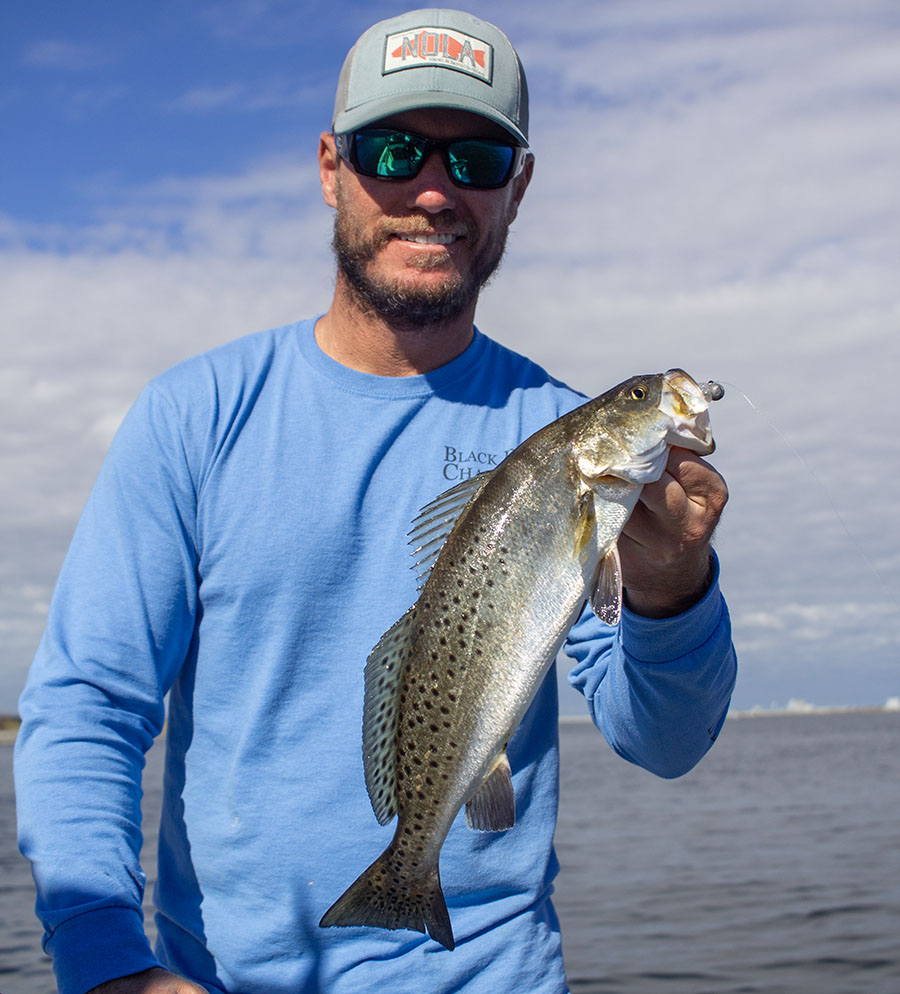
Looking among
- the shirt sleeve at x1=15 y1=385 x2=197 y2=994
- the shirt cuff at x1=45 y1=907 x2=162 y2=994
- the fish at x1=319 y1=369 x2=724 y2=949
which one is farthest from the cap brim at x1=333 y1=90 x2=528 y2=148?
the shirt cuff at x1=45 y1=907 x2=162 y2=994

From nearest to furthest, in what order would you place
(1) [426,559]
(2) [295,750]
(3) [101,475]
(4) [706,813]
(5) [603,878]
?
(1) [426,559] → (2) [295,750] → (3) [101,475] → (5) [603,878] → (4) [706,813]

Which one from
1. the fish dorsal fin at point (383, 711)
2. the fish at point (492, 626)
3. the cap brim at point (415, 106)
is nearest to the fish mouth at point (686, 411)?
the fish at point (492, 626)

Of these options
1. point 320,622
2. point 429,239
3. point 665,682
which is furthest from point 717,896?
point 429,239

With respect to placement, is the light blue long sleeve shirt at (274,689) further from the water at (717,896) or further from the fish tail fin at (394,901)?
the water at (717,896)

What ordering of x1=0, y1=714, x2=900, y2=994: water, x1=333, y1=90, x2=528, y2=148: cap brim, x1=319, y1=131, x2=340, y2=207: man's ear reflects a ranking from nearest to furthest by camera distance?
x1=333, y1=90, x2=528, y2=148: cap brim < x1=319, y1=131, x2=340, y2=207: man's ear < x1=0, y1=714, x2=900, y2=994: water

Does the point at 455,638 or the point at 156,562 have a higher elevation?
the point at 156,562

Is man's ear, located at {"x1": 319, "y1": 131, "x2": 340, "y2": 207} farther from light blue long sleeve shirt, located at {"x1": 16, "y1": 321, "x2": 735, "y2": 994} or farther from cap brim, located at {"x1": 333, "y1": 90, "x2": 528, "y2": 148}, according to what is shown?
light blue long sleeve shirt, located at {"x1": 16, "y1": 321, "x2": 735, "y2": 994}

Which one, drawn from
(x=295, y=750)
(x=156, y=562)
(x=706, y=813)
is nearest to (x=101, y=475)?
(x=156, y=562)

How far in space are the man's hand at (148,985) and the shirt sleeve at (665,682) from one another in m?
1.46

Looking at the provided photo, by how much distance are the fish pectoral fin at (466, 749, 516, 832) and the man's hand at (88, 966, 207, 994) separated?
29.7 inches

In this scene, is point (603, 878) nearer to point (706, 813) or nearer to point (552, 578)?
point (706, 813)

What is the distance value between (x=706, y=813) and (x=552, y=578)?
22.2m

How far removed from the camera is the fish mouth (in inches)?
101

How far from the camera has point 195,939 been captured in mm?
3092
